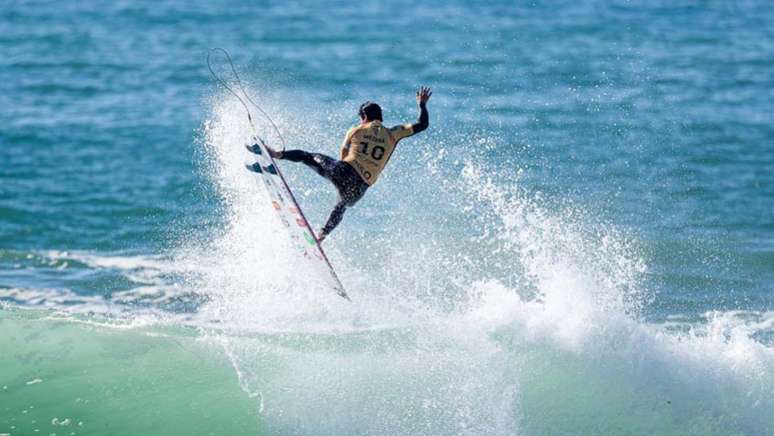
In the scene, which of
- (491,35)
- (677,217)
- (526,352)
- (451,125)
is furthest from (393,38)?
(526,352)

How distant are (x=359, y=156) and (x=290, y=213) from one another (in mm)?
1087

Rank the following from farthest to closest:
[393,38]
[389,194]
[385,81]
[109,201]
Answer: [393,38], [385,81], [109,201], [389,194]

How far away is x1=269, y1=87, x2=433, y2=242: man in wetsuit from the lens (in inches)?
537

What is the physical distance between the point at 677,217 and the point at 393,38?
11818 millimetres

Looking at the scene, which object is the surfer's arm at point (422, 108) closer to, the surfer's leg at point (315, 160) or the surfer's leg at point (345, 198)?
the surfer's leg at point (345, 198)

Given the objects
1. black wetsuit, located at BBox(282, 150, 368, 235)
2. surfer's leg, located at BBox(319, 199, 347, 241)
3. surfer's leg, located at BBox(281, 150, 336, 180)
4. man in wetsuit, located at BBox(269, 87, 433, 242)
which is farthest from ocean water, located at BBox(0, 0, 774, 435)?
surfer's leg, located at BBox(281, 150, 336, 180)

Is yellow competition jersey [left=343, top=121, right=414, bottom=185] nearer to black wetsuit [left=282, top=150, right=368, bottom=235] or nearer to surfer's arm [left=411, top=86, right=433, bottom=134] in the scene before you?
black wetsuit [left=282, top=150, right=368, bottom=235]

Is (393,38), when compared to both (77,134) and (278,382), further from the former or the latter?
(278,382)

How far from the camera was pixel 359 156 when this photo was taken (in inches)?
538

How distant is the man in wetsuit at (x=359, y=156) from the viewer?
13.6 metres

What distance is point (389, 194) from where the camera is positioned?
1895 centimetres

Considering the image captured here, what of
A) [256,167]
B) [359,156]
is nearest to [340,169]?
[359,156]

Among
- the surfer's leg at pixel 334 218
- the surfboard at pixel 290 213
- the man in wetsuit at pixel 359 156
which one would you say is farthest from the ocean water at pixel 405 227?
the man in wetsuit at pixel 359 156

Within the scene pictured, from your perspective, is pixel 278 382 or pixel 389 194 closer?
pixel 278 382
